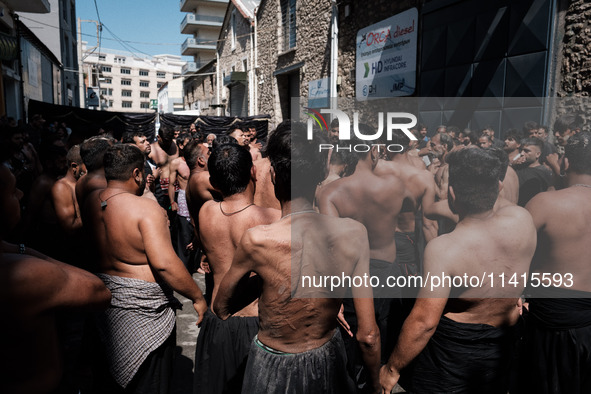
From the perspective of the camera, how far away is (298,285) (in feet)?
6.21

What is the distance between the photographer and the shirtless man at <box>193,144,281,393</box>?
8.21 feet

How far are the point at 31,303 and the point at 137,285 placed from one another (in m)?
1.13

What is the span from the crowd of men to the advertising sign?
6811 millimetres

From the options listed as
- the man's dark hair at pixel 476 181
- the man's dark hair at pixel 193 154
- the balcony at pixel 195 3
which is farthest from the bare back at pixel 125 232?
the balcony at pixel 195 3

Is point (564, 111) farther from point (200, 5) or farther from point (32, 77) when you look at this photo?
point (200, 5)

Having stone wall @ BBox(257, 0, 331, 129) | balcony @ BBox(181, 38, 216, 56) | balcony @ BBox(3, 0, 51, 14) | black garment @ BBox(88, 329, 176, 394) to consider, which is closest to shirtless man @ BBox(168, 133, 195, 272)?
black garment @ BBox(88, 329, 176, 394)

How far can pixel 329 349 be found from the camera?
6.52 feet

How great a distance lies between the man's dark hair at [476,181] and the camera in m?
2.20

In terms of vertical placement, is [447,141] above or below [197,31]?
below

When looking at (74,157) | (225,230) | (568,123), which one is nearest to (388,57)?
(568,123)

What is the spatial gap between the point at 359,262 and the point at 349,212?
174 centimetres

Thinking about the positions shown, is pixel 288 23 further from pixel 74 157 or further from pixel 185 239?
pixel 74 157

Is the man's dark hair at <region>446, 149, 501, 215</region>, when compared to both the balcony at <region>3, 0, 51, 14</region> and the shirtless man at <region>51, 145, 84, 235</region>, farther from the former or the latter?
the balcony at <region>3, 0, 51, 14</region>

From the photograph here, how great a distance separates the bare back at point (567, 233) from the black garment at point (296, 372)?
1.51 m
